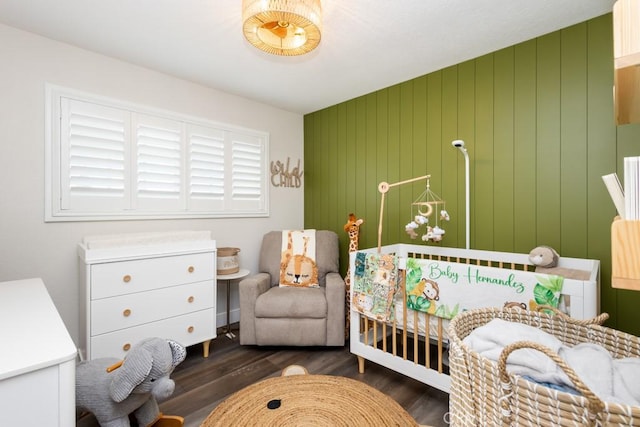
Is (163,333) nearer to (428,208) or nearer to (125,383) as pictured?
(125,383)

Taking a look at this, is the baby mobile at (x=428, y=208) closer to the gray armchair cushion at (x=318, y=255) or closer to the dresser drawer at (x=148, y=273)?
the gray armchair cushion at (x=318, y=255)

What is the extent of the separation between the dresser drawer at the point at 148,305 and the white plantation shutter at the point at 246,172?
0.97 meters

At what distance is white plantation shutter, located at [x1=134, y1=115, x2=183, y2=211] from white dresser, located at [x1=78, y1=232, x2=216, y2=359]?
1.29 feet

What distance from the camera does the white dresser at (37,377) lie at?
2.41ft

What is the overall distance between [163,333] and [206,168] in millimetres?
1438

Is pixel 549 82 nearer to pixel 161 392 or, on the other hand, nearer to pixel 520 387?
pixel 520 387

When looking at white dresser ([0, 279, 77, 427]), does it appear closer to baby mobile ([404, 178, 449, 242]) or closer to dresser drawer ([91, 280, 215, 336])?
dresser drawer ([91, 280, 215, 336])

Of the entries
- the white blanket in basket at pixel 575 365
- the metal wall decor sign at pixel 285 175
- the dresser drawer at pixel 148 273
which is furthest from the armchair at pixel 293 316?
the white blanket in basket at pixel 575 365

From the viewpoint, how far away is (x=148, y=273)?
2023 mm

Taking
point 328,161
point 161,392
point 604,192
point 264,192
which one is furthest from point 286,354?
point 604,192

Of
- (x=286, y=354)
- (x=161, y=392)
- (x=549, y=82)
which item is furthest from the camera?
(x=286, y=354)

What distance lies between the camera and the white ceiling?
1686 mm

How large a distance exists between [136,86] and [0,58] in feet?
2.44

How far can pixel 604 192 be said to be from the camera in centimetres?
177
